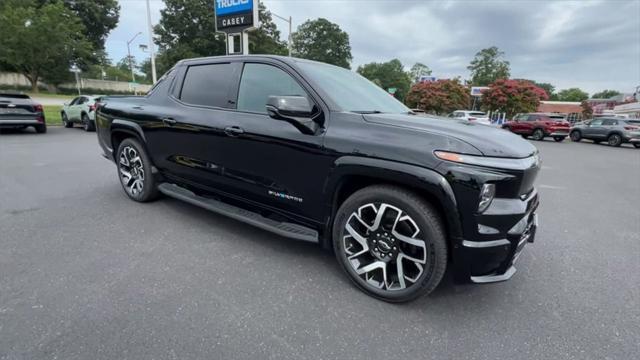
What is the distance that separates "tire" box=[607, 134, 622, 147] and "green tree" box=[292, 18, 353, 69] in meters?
54.9

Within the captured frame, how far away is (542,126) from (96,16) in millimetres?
57251

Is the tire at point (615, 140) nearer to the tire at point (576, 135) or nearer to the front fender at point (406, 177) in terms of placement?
the tire at point (576, 135)

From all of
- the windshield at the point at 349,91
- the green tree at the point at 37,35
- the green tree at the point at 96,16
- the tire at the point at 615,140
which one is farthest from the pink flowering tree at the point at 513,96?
the green tree at the point at 96,16

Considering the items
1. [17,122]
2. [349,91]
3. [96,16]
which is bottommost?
[17,122]

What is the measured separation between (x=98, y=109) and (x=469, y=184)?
5.02m

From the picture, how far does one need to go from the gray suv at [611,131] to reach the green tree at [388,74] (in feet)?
227

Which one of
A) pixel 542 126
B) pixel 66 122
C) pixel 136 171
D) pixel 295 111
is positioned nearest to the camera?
pixel 295 111

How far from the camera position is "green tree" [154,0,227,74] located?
42.0 m

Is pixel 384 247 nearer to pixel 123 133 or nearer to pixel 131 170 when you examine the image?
pixel 131 170

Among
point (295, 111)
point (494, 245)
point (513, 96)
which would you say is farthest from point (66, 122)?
point (513, 96)

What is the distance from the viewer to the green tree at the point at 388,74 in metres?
89.2

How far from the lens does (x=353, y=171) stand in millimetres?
2387

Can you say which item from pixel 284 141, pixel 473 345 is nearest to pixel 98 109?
pixel 284 141

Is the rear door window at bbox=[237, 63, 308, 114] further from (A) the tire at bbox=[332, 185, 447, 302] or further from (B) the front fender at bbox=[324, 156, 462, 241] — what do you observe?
(A) the tire at bbox=[332, 185, 447, 302]
